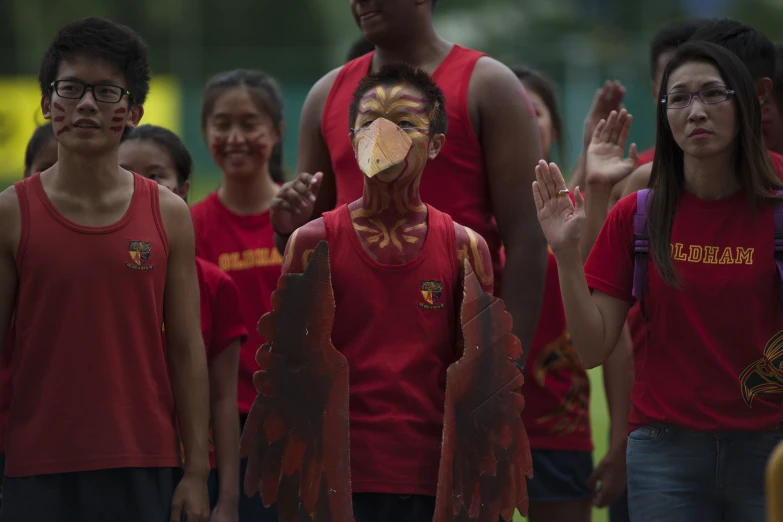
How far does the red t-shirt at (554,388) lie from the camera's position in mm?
4934

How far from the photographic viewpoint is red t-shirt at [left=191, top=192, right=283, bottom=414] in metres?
4.90

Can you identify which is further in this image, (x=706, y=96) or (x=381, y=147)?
(x=706, y=96)

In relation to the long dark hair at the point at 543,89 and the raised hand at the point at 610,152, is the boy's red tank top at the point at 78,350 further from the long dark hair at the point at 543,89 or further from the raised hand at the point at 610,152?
the long dark hair at the point at 543,89

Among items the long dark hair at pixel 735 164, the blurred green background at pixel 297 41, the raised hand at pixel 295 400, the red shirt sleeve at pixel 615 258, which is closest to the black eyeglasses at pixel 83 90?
the raised hand at pixel 295 400

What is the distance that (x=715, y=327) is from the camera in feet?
11.9

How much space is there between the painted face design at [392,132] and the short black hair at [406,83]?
19 millimetres

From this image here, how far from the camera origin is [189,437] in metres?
3.73

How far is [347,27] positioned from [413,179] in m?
27.2

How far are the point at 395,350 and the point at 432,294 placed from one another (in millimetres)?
189

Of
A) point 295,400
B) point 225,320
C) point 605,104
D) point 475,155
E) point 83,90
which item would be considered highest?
point 605,104

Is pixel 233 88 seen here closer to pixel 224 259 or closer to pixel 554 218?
pixel 224 259

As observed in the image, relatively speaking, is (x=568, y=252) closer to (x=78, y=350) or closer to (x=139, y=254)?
(x=139, y=254)

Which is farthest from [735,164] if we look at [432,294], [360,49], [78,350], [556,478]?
[360,49]

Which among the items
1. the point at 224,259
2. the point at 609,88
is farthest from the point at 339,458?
the point at 609,88
